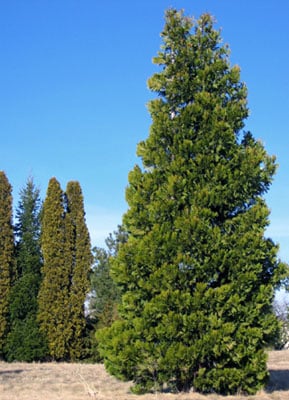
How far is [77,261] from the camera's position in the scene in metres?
25.0

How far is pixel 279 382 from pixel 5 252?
16881mm

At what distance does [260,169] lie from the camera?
32.7ft

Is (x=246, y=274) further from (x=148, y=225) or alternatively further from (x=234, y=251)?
(x=148, y=225)

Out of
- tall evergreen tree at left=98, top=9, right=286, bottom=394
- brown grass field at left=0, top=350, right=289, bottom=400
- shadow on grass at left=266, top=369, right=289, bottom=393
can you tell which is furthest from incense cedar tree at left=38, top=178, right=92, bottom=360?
tall evergreen tree at left=98, top=9, right=286, bottom=394

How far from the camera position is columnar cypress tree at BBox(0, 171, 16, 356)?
24250 millimetres

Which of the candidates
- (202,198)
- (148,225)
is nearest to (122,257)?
(148,225)

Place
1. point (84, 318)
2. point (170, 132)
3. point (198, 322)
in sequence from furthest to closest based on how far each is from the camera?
Answer: 1. point (84, 318)
2. point (170, 132)
3. point (198, 322)

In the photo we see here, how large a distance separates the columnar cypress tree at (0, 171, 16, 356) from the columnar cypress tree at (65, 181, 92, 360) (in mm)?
2946

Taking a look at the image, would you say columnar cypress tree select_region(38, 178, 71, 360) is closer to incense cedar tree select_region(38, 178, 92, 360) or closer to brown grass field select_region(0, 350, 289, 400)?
incense cedar tree select_region(38, 178, 92, 360)

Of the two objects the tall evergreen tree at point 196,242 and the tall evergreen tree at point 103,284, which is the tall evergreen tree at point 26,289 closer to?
the tall evergreen tree at point 103,284

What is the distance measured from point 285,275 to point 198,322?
212cm

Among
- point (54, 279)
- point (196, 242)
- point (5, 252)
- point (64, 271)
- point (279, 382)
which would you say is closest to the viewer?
point (196, 242)

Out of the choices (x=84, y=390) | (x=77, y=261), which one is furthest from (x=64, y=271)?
(x=84, y=390)

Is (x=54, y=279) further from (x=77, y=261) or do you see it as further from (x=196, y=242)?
(x=196, y=242)
